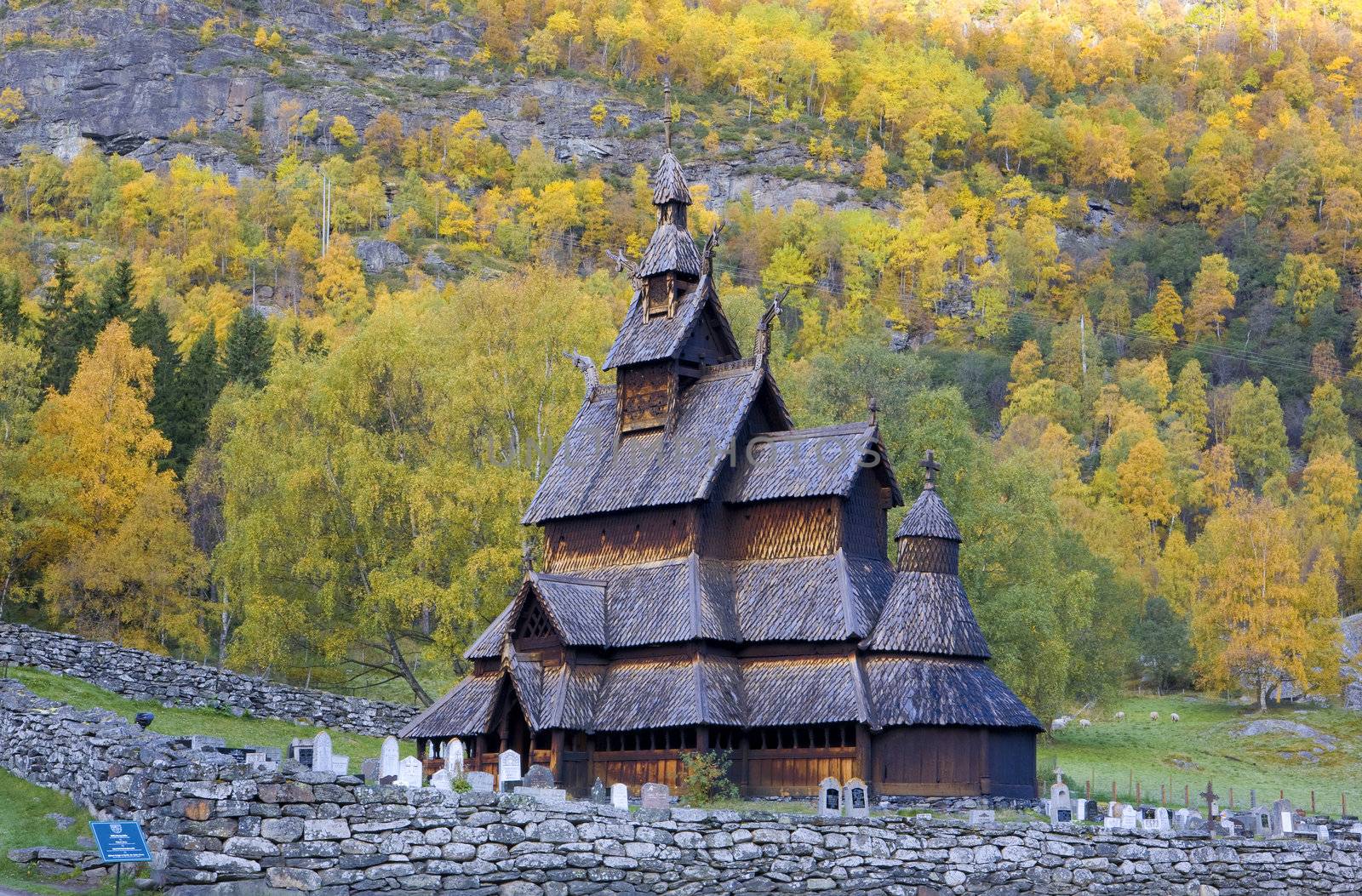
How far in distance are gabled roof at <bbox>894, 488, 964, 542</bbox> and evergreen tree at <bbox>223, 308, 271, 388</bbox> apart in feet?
158

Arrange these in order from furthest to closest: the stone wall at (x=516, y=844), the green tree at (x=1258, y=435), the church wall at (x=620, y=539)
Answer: the green tree at (x=1258, y=435) < the church wall at (x=620, y=539) < the stone wall at (x=516, y=844)

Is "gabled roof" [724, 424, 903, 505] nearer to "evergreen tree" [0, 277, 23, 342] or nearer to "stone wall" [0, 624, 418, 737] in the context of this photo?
"stone wall" [0, 624, 418, 737]

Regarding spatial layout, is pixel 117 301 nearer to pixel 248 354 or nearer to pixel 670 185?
pixel 248 354

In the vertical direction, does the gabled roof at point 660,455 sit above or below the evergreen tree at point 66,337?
below

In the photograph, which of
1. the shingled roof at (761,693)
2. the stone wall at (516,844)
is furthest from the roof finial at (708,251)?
the stone wall at (516,844)

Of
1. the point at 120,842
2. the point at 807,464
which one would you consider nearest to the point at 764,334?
the point at 807,464

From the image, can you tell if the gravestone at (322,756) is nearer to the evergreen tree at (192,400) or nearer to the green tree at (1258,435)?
the evergreen tree at (192,400)

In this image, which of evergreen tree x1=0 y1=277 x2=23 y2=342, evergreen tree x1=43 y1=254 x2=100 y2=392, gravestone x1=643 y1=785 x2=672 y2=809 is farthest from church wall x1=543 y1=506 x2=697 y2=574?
evergreen tree x1=0 y1=277 x2=23 y2=342

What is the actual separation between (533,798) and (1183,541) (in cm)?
8859

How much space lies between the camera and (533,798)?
28.6 meters

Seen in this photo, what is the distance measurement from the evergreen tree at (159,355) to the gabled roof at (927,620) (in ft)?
130

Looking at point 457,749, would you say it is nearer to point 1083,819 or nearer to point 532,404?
point 1083,819

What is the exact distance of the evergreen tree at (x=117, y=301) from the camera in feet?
268

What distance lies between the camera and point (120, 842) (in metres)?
24.7
